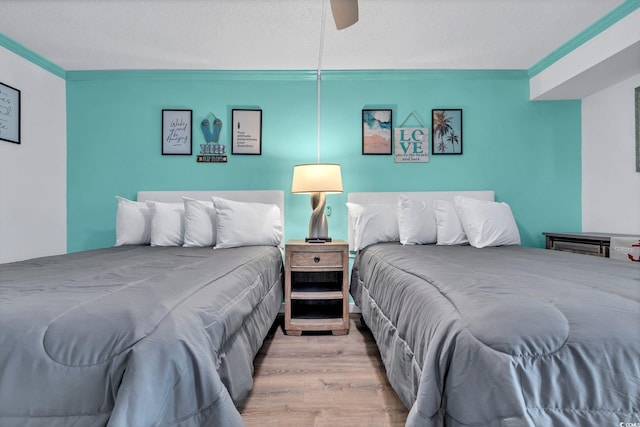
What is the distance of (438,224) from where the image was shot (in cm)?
269

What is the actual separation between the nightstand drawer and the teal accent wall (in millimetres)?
636

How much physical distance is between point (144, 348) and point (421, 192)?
2739mm

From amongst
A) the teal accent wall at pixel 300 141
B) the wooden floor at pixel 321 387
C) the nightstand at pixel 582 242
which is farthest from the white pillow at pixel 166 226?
the nightstand at pixel 582 242

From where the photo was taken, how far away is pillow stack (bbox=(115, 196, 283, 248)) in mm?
2564

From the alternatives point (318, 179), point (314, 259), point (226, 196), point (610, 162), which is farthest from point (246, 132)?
point (610, 162)

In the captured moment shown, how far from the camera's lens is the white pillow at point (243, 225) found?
8.32 feet

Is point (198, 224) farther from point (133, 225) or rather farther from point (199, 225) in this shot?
point (133, 225)

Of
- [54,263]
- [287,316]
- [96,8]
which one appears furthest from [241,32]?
[287,316]

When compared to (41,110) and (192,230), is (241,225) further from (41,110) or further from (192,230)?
(41,110)

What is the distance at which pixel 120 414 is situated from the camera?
746 mm

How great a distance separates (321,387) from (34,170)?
2946 mm

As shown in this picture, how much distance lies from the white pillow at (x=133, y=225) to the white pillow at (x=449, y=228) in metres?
2.24

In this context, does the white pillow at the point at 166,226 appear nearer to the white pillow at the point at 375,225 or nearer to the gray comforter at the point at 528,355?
the white pillow at the point at 375,225

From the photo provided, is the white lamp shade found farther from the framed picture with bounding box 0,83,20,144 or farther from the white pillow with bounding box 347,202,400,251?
the framed picture with bounding box 0,83,20,144
